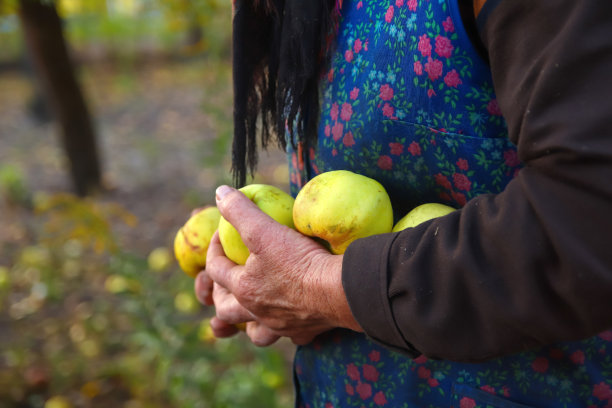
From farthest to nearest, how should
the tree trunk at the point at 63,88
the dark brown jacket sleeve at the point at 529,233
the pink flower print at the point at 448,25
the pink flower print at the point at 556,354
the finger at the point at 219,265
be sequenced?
1. the tree trunk at the point at 63,88
2. the finger at the point at 219,265
3. the pink flower print at the point at 556,354
4. the pink flower print at the point at 448,25
5. the dark brown jacket sleeve at the point at 529,233

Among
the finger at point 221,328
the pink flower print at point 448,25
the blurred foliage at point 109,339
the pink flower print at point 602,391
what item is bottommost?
the blurred foliage at point 109,339

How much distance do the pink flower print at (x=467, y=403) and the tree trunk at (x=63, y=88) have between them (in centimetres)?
427

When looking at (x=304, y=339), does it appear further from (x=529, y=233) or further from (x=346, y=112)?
(x=529, y=233)

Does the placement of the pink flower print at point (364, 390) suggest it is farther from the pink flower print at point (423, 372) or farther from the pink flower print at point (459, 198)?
the pink flower print at point (459, 198)

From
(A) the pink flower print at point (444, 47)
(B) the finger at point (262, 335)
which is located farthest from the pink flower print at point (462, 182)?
(B) the finger at point (262, 335)

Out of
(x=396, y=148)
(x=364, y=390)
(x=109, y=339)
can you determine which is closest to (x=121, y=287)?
(x=109, y=339)

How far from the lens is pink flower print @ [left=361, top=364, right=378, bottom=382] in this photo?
1.11m

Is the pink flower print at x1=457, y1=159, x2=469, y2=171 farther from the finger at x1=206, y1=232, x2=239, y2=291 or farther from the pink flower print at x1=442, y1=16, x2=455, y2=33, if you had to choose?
the finger at x1=206, y1=232, x2=239, y2=291

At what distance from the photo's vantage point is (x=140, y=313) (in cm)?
262

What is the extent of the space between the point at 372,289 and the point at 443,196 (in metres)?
0.25

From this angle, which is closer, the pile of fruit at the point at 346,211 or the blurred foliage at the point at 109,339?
the pile of fruit at the point at 346,211

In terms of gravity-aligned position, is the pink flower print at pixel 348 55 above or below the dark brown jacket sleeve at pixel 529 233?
above

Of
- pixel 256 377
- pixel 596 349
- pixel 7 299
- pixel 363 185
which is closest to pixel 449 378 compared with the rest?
pixel 596 349

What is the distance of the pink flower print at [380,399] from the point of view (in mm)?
1106
